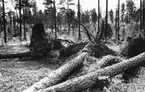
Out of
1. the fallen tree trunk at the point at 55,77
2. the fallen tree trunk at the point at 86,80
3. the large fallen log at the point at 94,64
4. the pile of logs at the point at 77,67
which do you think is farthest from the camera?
the large fallen log at the point at 94,64

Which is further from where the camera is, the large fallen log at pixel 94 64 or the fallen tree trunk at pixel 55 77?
the large fallen log at pixel 94 64

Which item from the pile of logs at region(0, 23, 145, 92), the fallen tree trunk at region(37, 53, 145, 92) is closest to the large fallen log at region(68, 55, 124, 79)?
the pile of logs at region(0, 23, 145, 92)

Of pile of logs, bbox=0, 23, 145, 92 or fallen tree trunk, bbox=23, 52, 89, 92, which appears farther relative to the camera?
pile of logs, bbox=0, 23, 145, 92

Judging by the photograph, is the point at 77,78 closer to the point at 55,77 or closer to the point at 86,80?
the point at 86,80

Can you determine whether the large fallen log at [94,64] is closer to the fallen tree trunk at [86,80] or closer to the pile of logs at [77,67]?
the pile of logs at [77,67]

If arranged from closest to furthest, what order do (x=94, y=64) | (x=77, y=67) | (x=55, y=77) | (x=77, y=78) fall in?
(x=77, y=78)
(x=55, y=77)
(x=77, y=67)
(x=94, y=64)

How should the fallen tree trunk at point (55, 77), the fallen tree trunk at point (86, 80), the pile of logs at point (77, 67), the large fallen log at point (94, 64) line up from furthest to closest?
1. the large fallen log at point (94, 64)
2. the pile of logs at point (77, 67)
3. the fallen tree trunk at point (55, 77)
4. the fallen tree trunk at point (86, 80)

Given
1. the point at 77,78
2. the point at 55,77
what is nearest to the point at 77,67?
the point at 55,77

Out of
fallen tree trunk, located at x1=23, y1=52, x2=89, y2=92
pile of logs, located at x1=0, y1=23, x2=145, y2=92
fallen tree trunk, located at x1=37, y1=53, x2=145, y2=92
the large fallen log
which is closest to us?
fallen tree trunk, located at x1=37, y1=53, x2=145, y2=92

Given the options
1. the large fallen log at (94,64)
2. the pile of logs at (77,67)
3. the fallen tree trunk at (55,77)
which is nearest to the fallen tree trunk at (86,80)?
the pile of logs at (77,67)

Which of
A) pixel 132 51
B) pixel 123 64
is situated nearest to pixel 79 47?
pixel 132 51

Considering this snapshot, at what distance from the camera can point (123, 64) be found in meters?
6.38

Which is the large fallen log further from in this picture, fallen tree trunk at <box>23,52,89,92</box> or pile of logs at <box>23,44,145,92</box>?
→ fallen tree trunk at <box>23,52,89,92</box>

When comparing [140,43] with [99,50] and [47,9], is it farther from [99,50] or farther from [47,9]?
[47,9]
